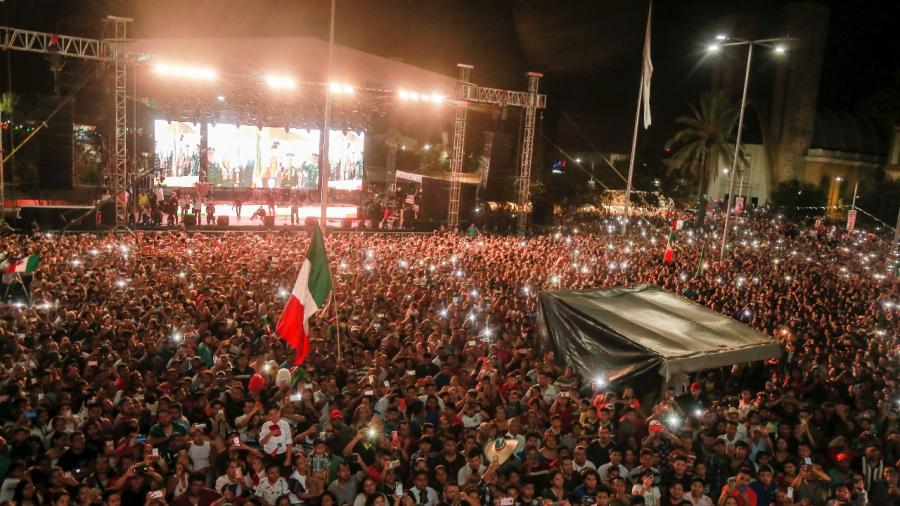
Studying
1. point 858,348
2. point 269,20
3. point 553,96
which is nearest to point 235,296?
point 858,348

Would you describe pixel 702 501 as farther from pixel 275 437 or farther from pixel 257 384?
pixel 257 384

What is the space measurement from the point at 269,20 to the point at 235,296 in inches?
884

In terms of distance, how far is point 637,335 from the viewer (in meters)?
10.2

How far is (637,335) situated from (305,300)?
15.1 feet

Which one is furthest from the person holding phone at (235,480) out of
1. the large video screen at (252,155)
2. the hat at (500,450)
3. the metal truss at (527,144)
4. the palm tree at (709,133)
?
the palm tree at (709,133)

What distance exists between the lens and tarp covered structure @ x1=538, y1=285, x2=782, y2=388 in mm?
9742

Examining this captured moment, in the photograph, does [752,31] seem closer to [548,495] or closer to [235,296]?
[235,296]

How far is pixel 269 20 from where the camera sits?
31.6 m

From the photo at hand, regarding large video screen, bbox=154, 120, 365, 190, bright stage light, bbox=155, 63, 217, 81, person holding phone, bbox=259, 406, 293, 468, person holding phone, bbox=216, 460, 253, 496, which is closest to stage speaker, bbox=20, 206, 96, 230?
bright stage light, bbox=155, 63, 217, 81

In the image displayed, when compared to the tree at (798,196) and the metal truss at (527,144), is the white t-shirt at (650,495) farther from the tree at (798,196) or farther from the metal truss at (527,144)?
the tree at (798,196)

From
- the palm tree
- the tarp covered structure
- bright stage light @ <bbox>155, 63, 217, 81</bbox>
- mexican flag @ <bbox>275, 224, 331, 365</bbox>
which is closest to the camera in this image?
mexican flag @ <bbox>275, 224, 331, 365</bbox>

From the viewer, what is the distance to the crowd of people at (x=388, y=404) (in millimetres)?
6539

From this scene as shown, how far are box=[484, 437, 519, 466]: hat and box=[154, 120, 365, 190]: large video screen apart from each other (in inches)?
1071

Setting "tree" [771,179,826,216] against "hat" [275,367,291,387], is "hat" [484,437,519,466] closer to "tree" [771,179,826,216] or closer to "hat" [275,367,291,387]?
"hat" [275,367,291,387]
